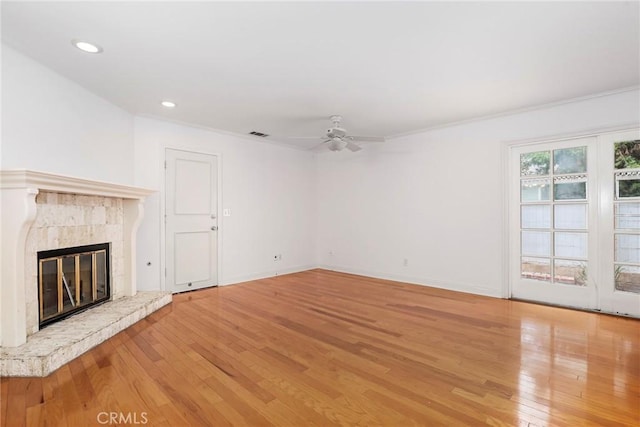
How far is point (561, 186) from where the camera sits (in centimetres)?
385

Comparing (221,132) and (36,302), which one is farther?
(221,132)

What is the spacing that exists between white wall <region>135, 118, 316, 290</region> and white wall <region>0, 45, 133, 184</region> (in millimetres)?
404

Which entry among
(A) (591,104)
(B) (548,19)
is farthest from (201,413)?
(A) (591,104)

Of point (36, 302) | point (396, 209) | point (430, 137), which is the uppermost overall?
point (430, 137)

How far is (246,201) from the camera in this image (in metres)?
5.35

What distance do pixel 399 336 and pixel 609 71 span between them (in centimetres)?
334

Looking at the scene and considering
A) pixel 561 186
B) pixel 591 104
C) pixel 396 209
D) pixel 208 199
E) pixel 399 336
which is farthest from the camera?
pixel 396 209

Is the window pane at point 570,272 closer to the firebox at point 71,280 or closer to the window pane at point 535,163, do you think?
the window pane at point 535,163

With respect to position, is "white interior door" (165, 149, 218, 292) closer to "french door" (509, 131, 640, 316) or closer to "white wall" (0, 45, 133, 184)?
"white wall" (0, 45, 133, 184)

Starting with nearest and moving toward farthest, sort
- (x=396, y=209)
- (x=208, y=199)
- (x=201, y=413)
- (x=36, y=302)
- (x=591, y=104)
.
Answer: (x=201, y=413), (x=36, y=302), (x=591, y=104), (x=208, y=199), (x=396, y=209)

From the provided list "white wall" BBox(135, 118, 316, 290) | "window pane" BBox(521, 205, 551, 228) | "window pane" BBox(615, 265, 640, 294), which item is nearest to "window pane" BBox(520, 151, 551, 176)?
"window pane" BBox(521, 205, 551, 228)

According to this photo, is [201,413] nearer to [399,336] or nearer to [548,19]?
[399,336]

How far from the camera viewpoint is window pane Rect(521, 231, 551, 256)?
3957mm

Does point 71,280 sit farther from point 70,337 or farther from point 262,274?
point 262,274
